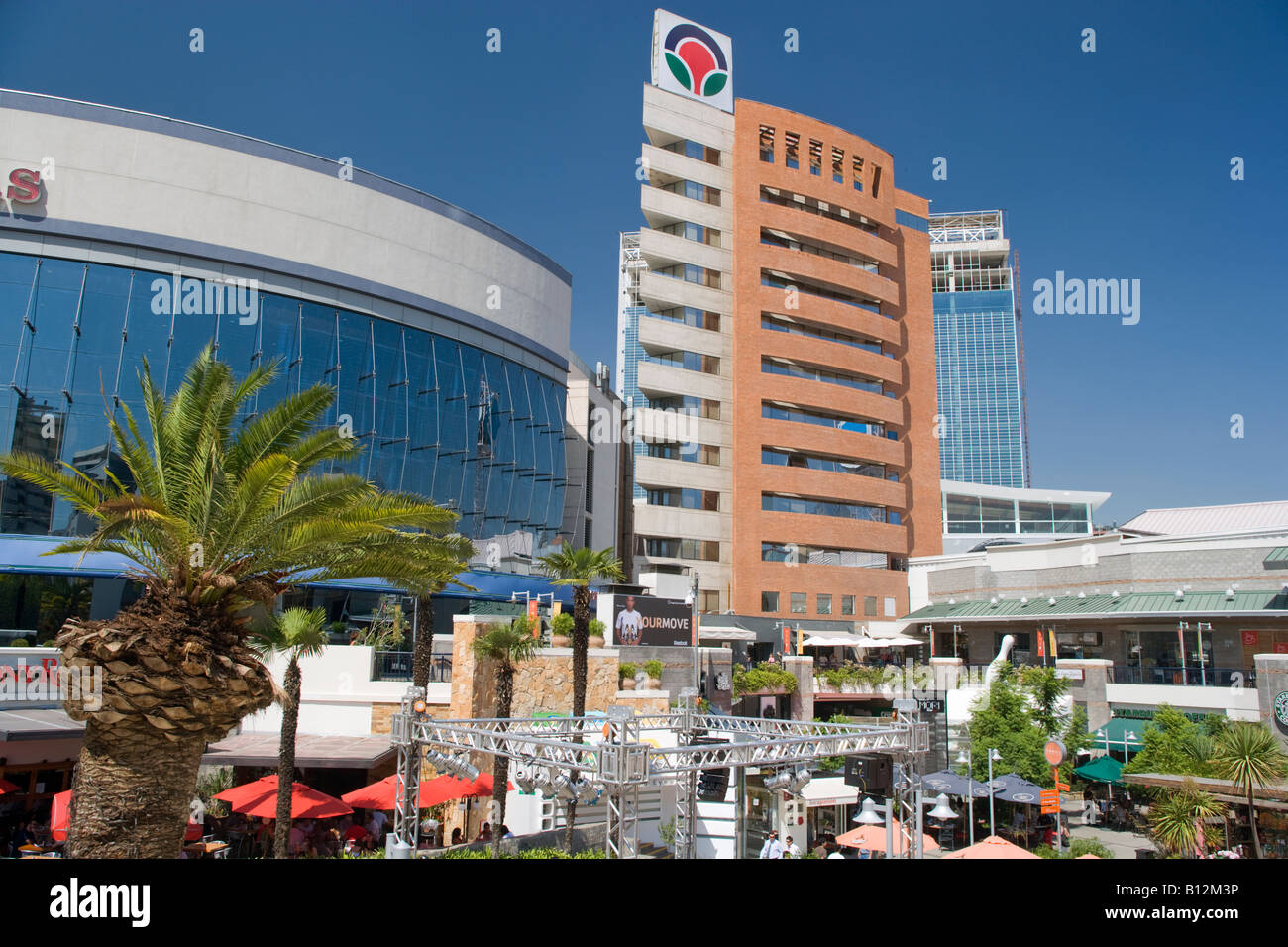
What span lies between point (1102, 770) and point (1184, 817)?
877cm

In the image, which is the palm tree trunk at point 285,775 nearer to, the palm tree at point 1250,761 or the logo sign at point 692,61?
the palm tree at point 1250,761

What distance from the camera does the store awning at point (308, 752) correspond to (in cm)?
2133

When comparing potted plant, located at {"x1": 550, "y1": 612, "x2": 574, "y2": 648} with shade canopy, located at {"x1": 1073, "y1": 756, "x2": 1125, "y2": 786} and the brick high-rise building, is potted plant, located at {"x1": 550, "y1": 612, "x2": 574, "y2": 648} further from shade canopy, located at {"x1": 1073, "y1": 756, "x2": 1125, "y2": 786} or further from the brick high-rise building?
the brick high-rise building

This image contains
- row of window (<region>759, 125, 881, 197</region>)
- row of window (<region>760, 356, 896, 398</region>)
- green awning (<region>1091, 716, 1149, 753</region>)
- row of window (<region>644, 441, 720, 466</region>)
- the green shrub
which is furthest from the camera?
row of window (<region>759, 125, 881, 197</region>)

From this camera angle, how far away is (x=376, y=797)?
19906 millimetres

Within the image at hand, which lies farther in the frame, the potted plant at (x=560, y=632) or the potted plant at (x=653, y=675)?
the potted plant at (x=653, y=675)

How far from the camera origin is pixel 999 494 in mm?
71188

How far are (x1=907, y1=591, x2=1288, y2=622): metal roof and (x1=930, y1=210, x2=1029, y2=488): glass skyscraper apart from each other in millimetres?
114467

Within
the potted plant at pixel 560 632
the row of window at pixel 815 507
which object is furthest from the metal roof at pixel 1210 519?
the potted plant at pixel 560 632

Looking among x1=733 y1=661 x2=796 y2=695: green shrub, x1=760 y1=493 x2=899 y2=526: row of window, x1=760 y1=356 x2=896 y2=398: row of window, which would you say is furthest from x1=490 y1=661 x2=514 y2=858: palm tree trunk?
x1=760 y1=356 x2=896 y2=398: row of window

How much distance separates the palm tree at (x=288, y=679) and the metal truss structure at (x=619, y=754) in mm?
2519

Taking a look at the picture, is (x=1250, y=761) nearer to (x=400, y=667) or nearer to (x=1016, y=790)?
(x=1016, y=790)

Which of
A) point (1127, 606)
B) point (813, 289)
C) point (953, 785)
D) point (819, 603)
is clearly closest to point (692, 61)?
point (813, 289)

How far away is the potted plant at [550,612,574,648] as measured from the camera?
88.8ft
